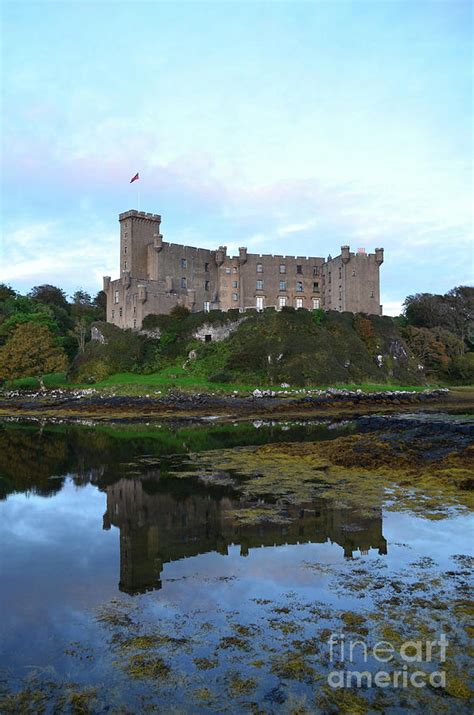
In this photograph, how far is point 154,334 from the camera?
2411 inches

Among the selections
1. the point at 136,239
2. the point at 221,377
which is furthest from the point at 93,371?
the point at 136,239

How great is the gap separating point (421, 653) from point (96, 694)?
351cm

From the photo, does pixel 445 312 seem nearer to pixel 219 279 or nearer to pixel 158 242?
pixel 219 279

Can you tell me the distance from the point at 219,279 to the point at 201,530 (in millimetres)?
61891

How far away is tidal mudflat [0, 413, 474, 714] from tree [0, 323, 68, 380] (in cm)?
4103

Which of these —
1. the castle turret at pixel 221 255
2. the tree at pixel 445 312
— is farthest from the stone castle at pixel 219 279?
the tree at pixel 445 312

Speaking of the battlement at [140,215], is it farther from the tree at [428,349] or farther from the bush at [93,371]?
the tree at [428,349]

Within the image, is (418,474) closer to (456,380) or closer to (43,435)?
(43,435)

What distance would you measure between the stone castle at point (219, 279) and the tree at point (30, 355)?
10.0 metres

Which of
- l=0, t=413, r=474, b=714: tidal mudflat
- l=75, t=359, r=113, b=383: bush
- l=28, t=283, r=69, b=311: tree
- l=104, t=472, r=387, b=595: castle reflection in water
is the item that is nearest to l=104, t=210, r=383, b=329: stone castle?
l=75, t=359, r=113, b=383: bush

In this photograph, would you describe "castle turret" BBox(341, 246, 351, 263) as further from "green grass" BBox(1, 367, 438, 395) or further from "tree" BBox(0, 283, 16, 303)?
"tree" BBox(0, 283, 16, 303)

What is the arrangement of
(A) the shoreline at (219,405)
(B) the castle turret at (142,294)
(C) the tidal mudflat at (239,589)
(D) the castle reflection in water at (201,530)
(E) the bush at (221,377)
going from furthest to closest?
1. (B) the castle turret at (142,294)
2. (E) the bush at (221,377)
3. (A) the shoreline at (219,405)
4. (D) the castle reflection in water at (201,530)
5. (C) the tidal mudflat at (239,589)

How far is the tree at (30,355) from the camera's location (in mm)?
55375

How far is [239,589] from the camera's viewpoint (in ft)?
26.3
